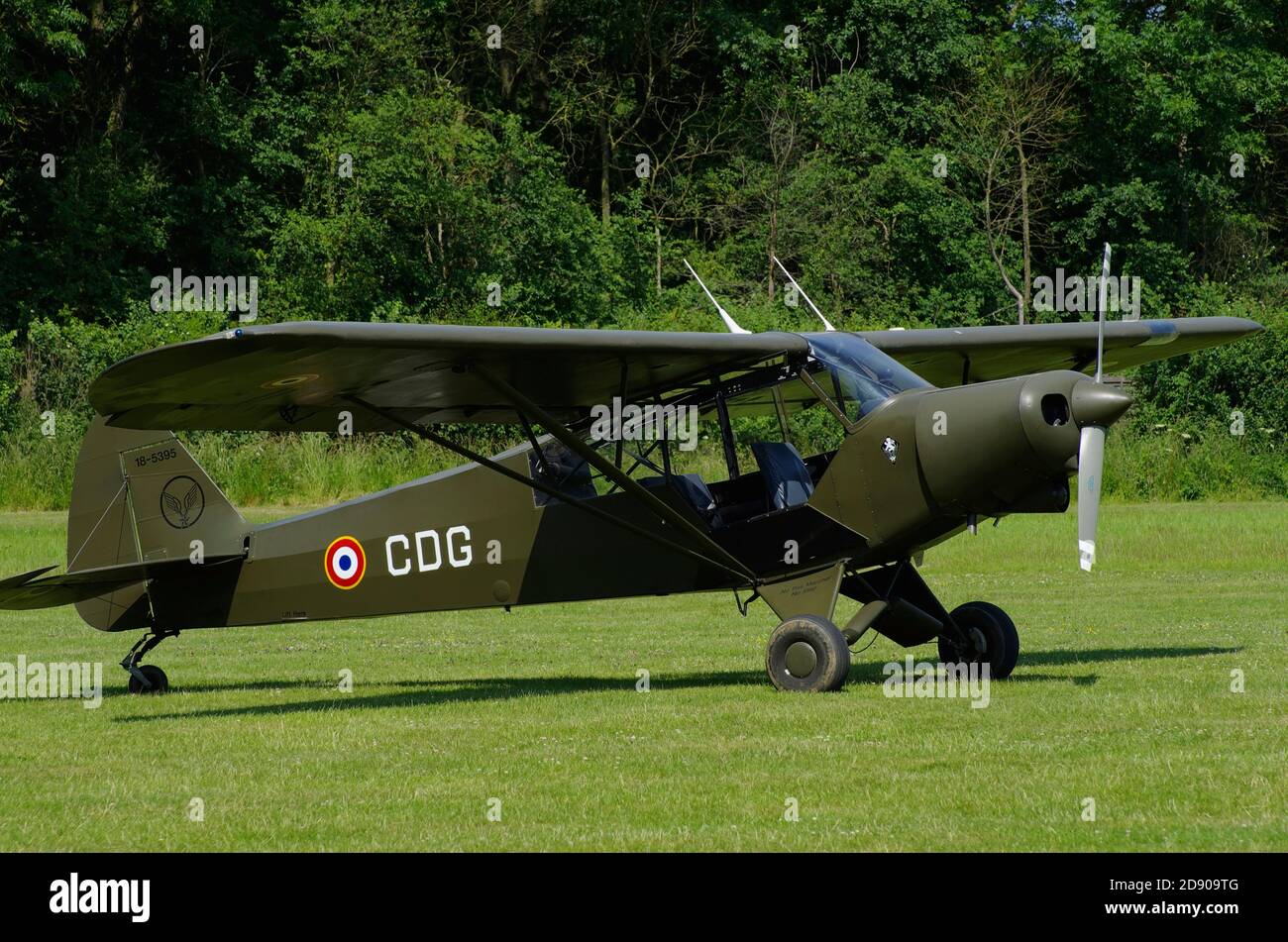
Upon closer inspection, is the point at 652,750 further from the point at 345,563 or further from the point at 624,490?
the point at 345,563

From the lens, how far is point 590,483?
12.5 meters

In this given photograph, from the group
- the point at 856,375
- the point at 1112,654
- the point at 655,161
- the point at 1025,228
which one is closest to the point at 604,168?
the point at 655,161

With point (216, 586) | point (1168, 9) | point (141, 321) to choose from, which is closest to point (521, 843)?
point (216, 586)

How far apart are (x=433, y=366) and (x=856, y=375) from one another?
2.97 metres

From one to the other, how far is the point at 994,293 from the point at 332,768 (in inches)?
1497

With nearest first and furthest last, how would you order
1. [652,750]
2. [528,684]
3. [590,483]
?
[652,750]
[590,483]
[528,684]

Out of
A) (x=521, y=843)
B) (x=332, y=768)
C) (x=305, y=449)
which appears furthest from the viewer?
(x=305, y=449)

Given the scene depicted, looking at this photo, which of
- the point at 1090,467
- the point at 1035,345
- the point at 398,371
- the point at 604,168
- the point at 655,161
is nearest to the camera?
the point at 1090,467

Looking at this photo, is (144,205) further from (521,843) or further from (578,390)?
(521,843)

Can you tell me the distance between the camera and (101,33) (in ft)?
137

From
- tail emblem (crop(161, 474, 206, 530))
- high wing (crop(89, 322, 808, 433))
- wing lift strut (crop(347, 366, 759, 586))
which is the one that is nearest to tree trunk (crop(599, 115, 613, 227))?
tail emblem (crop(161, 474, 206, 530))

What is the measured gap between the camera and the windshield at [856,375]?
1146cm

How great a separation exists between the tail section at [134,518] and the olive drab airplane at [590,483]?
0.02 meters

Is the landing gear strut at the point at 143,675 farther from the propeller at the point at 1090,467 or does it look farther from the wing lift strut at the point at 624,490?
the propeller at the point at 1090,467
